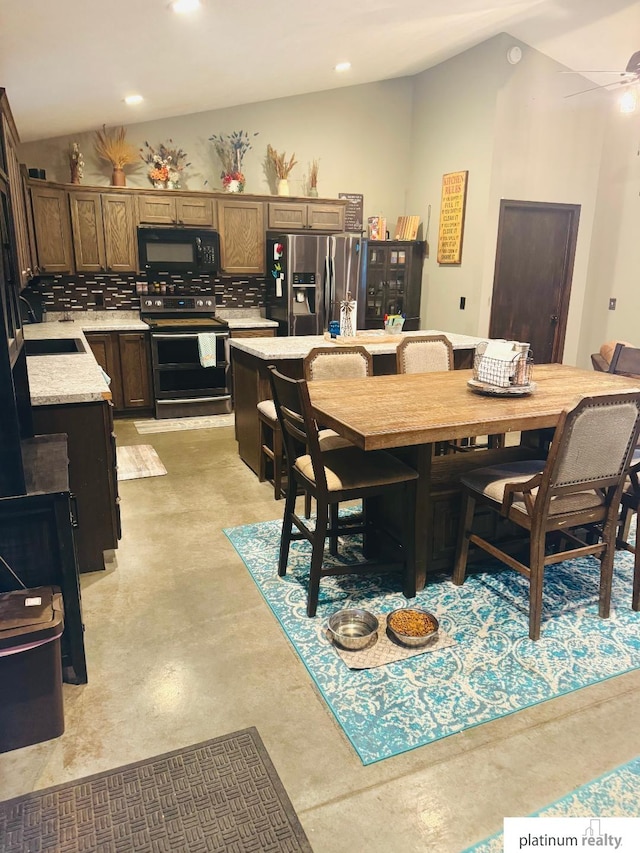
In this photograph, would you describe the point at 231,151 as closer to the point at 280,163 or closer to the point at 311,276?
the point at 280,163

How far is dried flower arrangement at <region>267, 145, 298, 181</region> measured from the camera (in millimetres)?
6164

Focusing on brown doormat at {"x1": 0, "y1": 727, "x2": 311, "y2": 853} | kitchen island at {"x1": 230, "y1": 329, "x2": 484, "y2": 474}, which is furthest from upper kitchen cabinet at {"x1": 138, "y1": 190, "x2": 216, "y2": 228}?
brown doormat at {"x1": 0, "y1": 727, "x2": 311, "y2": 853}

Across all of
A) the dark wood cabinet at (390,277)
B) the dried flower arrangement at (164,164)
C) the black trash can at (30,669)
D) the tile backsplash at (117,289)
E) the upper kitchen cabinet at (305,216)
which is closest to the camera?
the black trash can at (30,669)

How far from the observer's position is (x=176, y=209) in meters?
5.70

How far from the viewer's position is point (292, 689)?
6.95 feet

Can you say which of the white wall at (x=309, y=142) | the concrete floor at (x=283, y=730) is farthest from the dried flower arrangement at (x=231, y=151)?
the concrete floor at (x=283, y=730)

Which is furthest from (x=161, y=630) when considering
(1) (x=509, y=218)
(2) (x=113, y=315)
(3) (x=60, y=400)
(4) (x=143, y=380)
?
(1) (x=509, y=218)

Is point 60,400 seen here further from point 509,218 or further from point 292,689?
point 509,218

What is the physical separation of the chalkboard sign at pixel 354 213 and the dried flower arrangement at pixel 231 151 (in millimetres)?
1271

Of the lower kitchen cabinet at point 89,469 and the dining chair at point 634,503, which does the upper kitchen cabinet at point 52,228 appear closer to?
the lower kitchen cabinet at point 89,469

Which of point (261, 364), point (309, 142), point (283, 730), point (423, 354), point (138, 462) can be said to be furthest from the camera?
point (309, 142)

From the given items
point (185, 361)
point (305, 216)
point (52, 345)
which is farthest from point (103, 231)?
point (305, 216)

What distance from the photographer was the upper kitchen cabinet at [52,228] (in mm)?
5199

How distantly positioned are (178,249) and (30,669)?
15.3ft
